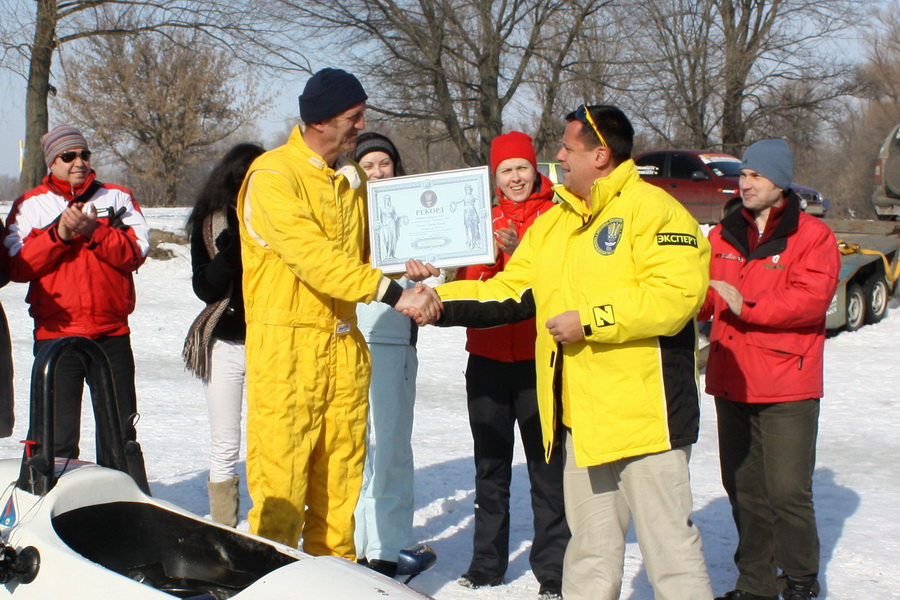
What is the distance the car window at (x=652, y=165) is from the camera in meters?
21.9

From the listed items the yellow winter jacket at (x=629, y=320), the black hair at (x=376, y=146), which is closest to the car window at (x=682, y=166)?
the black hair at (x=376, y=146)

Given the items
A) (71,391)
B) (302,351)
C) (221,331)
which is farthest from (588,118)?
(71,391)

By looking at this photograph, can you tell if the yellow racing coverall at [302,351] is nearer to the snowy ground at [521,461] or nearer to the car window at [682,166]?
the snowy ground at [521,461]

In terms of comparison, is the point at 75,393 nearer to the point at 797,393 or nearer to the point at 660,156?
the point at 797,393

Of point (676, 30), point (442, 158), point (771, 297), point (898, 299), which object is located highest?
point (676, 30)

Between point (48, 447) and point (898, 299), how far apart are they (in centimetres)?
1279

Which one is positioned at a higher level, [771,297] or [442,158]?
[442,158]

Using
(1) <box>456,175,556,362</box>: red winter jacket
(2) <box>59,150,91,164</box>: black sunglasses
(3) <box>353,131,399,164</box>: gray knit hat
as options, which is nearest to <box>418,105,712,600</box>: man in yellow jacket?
(1) <box>456,175,556,362</box>: red winter jacket

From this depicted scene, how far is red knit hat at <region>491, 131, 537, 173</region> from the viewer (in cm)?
475

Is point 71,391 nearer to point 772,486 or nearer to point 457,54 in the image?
point 772,486

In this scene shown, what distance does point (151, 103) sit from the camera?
34.2 m

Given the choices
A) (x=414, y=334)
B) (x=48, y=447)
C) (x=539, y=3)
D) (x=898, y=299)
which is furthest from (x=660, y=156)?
(x=48, y=447)

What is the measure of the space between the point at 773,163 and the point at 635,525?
1.93m

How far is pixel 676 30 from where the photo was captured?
101ft
